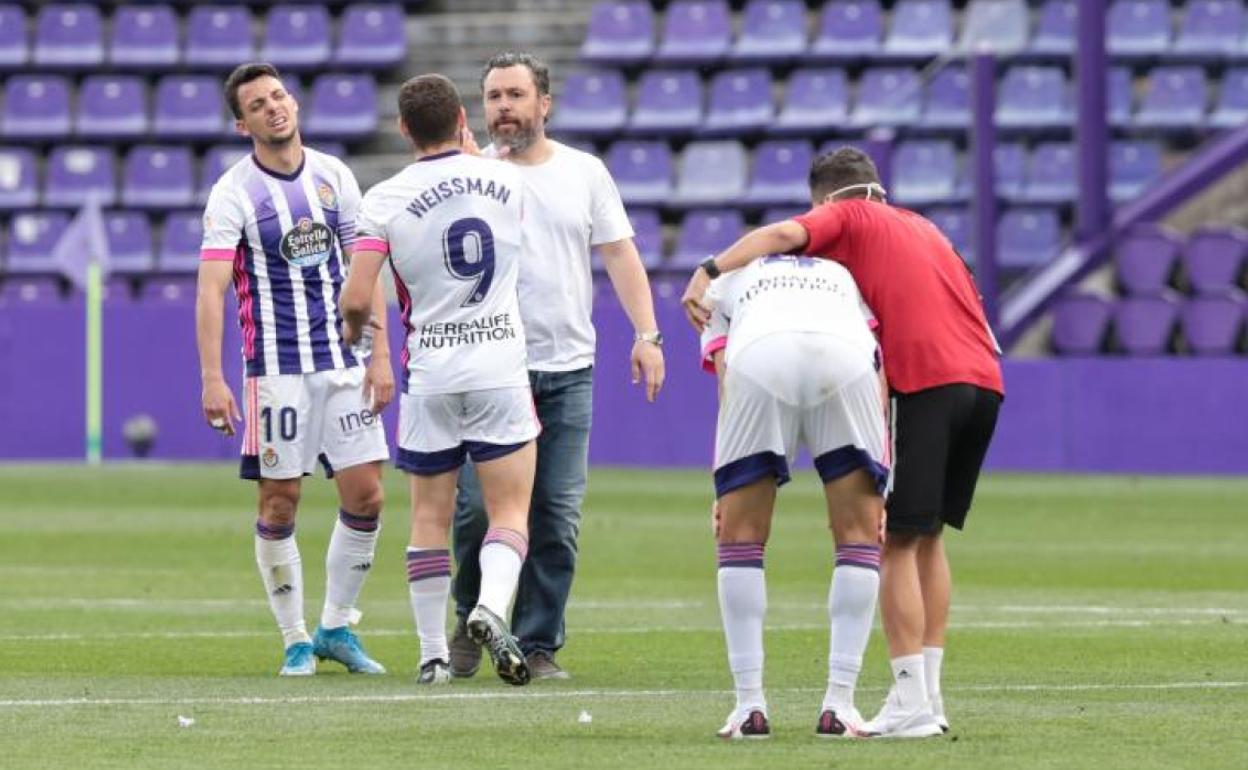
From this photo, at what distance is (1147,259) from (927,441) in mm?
19055

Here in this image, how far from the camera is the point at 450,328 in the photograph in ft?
31.6

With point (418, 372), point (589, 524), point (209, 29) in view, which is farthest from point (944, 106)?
point (418, 372)

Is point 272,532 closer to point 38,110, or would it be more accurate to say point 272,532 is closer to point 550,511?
point 550,511

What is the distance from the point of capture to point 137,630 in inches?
486

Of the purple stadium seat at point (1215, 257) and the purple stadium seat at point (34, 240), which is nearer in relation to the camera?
the purple stadium seat at point (1215, 257)

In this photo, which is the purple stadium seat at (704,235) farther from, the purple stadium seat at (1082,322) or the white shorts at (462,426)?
the white shorts at (462,426)

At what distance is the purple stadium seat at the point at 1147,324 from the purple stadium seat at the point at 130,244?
458 inches

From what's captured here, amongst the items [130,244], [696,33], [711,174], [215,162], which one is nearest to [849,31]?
[696,33]

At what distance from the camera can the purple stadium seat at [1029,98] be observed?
1059 inches

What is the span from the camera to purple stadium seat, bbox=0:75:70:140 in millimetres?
34062

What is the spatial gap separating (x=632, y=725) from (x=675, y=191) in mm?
23395

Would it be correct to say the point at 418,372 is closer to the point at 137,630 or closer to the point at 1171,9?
the point at 137,630

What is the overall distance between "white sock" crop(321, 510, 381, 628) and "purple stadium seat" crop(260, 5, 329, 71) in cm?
2398

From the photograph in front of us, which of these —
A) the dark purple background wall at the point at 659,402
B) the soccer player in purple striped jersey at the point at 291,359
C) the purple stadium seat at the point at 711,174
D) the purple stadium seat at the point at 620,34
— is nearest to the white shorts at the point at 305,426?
the soccer player in purple striped jersey at the point at 291,359
